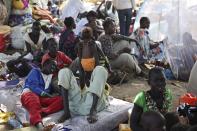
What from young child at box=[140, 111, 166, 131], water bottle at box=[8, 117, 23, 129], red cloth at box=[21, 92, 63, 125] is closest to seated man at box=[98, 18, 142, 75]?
red cloth at box=[21, 92, 63, 125]

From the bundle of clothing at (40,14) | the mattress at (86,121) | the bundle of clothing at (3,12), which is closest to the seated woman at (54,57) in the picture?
the mattress at (86,121)

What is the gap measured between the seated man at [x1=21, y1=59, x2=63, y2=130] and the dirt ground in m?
1.15

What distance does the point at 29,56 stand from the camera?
6.50 m

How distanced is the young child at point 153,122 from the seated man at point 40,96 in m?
1.53

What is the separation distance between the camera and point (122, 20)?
819 centimetres

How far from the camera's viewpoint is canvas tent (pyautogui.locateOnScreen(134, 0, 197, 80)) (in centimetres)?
646

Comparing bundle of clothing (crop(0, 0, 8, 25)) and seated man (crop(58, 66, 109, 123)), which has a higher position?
bundle of clothing (crop(0, 0, 8, 25))

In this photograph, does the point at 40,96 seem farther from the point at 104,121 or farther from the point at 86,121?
the point at 104,121

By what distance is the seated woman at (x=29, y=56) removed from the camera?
626cm

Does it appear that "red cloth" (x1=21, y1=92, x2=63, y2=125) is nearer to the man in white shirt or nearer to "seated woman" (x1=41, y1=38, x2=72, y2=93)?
"seated woman" (x1=41, y1=38, x2=72, y2=93)

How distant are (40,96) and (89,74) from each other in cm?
83

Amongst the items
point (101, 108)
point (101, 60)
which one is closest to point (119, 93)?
point (101, 60)

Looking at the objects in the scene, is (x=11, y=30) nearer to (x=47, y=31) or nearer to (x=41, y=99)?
(x=47, y=31)

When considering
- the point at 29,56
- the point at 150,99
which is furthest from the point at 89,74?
the point at 150,99
